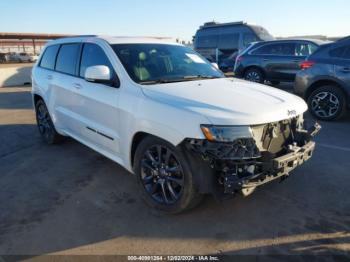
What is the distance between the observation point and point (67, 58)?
5277mm

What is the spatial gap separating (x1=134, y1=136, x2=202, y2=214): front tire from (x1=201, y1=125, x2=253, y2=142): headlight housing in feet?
1.23

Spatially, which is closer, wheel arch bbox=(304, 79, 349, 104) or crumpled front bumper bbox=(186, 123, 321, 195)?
crumpled front bumper bbox=(186, 123, 321, 195)

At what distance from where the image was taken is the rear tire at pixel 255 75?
39.0 ft

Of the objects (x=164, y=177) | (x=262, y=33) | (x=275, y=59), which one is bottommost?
(x=164, y=177)

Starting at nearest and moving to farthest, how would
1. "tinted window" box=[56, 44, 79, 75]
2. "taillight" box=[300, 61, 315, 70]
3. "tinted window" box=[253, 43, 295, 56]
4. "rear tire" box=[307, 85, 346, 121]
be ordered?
1. "tinted window" box=[56, 44, 79, 75]
2. "rear tire" box=[307, 85, 346, 121]
3. "taillight" box=[300, 61, 315, 70]
4. "tinted window" box=[253, 43, 295, 56]

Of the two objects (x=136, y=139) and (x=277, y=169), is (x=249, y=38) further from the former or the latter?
(x=277, y=169)

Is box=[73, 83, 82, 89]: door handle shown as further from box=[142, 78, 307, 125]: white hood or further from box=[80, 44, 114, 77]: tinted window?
box=[142, 78, 307, 125]: white hood

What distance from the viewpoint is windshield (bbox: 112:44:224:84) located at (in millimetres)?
4047

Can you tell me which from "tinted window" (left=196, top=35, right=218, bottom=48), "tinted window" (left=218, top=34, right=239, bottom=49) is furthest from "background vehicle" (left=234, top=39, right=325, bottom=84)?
"tinted window" (left=196, top=35, right=218, bottom=48)

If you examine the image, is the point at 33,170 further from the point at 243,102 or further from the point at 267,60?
the point at 267,60

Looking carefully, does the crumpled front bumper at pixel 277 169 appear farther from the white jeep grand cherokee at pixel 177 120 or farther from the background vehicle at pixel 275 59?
the background vehicle at pixel 275 59

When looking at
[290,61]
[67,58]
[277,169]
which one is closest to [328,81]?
[290,61]

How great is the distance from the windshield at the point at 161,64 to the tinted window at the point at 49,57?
6.43ft

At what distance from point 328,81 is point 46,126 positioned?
5.81 m
